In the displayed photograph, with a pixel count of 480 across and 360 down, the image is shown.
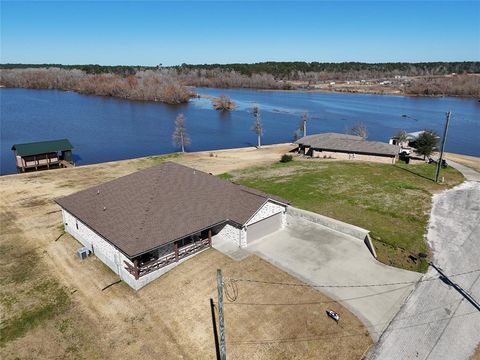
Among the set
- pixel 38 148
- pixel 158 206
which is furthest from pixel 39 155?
pixel 158 206

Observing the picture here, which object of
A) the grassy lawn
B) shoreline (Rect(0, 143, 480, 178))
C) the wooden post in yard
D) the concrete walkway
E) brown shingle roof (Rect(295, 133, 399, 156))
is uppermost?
brown shingle roof (Rect(295, 133, 399, 156))

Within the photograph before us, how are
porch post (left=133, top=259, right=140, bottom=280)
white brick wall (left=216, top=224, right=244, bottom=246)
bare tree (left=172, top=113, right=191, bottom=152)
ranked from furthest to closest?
bare tree (left=172, top=113, right=191, bottom=152) → white brick wall (left=216, top=224, right=244, bottom=246) → porch post (left=133, top=259, right=140, bottom=280)

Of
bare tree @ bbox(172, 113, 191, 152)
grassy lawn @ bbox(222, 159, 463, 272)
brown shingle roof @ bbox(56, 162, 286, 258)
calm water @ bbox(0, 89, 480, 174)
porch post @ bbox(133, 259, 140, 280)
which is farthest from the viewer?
calm water @ bbox(0, 89, 480, 174)

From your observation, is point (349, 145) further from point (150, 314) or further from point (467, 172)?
point (150, 314)

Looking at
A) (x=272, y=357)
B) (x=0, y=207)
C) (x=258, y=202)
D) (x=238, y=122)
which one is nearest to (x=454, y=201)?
(x=258, y=202)

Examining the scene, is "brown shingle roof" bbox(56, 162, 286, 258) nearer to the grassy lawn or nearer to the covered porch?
the covered porch

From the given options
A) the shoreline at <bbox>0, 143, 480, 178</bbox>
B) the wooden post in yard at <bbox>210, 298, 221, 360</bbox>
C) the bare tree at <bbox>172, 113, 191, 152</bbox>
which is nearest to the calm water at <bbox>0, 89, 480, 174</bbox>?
the bare tree at <bbox>172, 113, 191, 152</bbox>

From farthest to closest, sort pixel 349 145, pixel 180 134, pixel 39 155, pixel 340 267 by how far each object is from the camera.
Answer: pixel 180 134 → pixel 349 145 → pixel 39 155 → pixel 340 267
